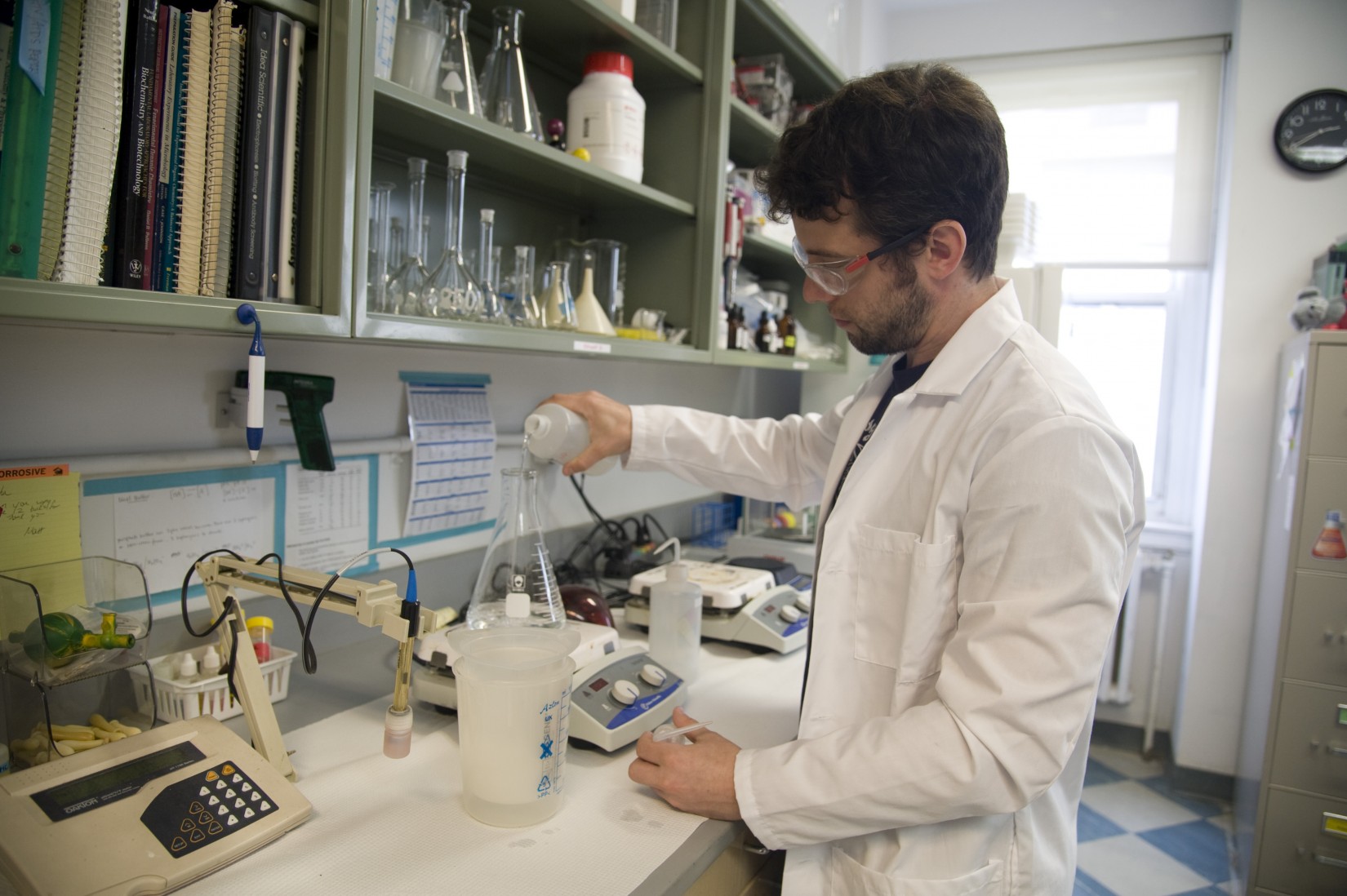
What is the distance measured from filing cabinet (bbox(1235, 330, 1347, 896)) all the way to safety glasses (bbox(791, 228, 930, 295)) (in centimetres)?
194

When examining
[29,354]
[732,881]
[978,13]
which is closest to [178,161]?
[29,354]

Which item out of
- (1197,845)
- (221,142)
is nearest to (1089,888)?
(1197,845)

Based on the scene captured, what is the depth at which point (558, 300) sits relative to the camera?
156cm

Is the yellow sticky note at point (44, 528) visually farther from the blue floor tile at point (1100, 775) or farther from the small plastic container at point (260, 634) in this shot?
the blue floor tile at point (1100, 775)

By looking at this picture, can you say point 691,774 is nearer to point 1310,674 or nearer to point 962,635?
point 962,635

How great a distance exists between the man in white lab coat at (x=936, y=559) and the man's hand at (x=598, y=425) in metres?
0.39

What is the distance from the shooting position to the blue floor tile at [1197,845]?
2.62m

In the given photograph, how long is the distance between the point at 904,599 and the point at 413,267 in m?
0.91

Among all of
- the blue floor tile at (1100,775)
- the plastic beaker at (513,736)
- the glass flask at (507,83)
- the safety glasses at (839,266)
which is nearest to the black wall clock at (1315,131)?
the blue floor tile at (1100,775)

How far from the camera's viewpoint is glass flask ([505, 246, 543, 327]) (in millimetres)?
1481

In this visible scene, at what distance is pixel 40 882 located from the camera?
2.42ft

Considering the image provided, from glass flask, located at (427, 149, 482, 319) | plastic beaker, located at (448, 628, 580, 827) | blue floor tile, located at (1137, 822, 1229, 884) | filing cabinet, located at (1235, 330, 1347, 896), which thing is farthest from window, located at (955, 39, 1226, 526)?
plastic beaker, located at (448, 628, 580, 827)

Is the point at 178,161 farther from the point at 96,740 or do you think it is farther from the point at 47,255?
the point at 96,740

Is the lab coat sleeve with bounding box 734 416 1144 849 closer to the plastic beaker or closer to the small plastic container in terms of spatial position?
the plastic beaker
